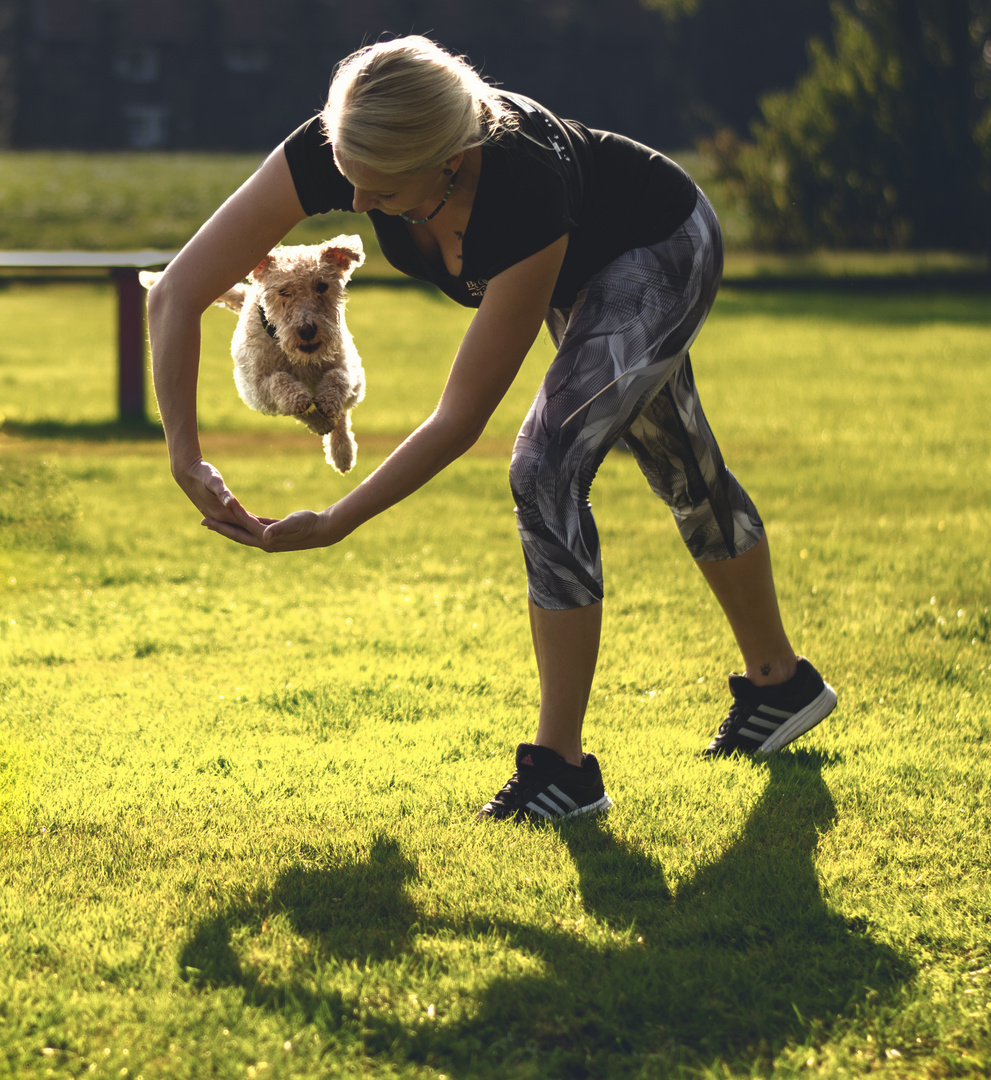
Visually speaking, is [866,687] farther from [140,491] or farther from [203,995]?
[140,491]

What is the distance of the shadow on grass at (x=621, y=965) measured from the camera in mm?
2369

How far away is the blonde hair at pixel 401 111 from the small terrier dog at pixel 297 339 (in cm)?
58

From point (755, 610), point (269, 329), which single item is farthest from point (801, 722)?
point (269, 329)

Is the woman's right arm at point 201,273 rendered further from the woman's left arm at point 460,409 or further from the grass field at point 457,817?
the grass field at point 457,817

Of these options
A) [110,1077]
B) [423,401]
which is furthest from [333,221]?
[110,1077]

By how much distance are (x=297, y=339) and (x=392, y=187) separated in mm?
593

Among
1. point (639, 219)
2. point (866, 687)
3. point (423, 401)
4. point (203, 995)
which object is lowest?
point (423, 401)

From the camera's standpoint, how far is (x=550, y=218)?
2.79 m

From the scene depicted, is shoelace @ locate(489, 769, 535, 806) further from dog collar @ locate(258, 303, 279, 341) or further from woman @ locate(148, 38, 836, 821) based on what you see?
dog collar @ locate(258, 303, 279, 341)

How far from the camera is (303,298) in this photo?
3.20m

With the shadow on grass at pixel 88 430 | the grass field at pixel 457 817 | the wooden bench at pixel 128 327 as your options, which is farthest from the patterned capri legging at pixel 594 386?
the wooden bench at pixel 128 327

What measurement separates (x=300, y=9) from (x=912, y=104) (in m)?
38.2

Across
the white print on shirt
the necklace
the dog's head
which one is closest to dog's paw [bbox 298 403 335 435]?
the dog's head

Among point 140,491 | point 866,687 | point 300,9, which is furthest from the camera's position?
point 300,9
